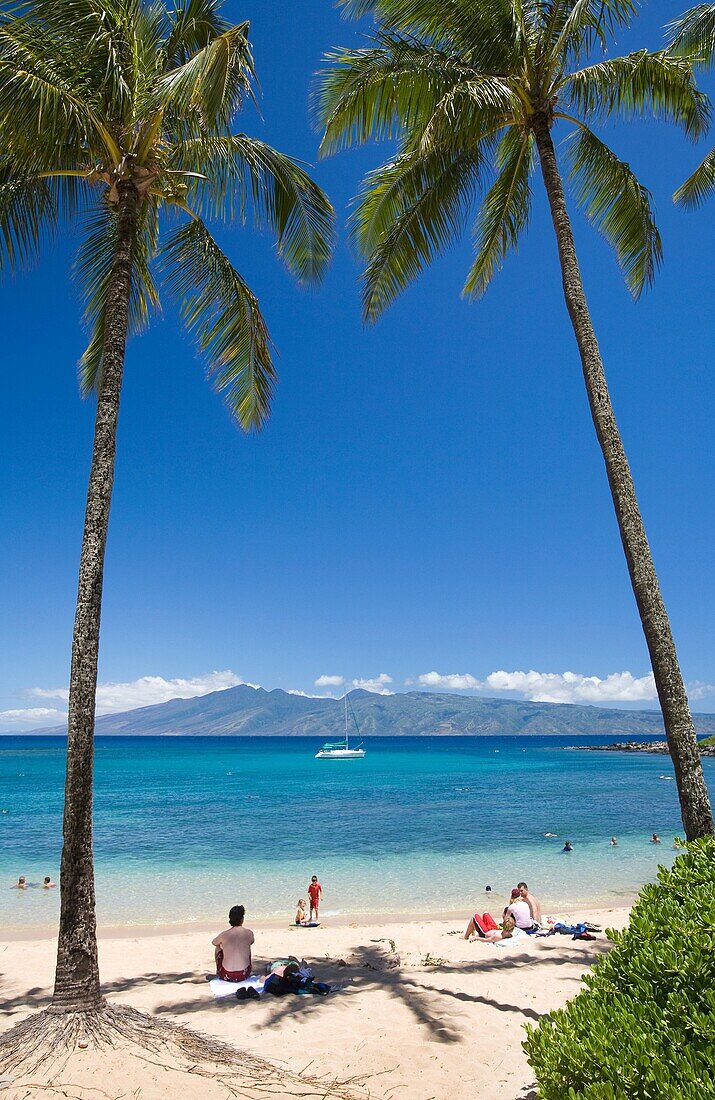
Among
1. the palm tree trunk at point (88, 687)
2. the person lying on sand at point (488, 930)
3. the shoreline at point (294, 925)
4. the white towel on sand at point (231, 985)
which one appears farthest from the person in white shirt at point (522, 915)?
the palm tree trunk at point (88, 687)

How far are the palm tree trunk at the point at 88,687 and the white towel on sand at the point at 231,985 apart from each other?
303cm

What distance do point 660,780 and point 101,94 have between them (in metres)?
65.3

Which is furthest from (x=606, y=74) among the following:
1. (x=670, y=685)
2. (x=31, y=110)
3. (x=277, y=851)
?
(x=277, y=851)

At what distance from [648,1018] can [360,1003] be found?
5.99 m

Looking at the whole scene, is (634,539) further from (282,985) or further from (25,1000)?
(25,1000)

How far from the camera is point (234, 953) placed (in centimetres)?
909

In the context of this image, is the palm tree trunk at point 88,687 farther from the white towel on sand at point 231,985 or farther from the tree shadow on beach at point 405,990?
the white towel on sand at point 231,985

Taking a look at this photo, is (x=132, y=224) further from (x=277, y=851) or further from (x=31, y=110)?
(x=277, y=851)

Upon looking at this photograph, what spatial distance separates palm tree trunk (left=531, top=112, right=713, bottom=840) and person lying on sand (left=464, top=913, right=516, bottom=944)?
737 centimetres

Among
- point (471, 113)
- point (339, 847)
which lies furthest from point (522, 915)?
point (339, 847)

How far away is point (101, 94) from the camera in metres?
Result: 6.92

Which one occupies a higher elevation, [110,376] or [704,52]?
[704,52]

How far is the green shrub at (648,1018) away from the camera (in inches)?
101

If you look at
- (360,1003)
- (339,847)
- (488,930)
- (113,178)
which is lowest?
(339,847)
